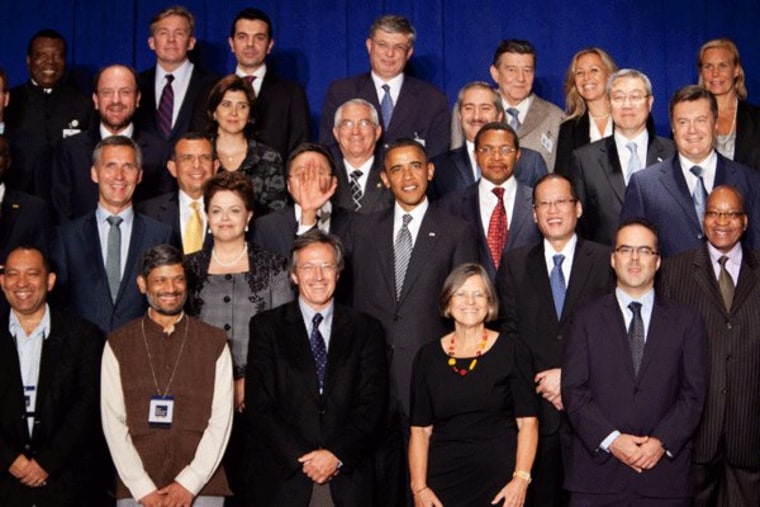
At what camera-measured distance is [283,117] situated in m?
7.14

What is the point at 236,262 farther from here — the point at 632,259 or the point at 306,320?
the point at 632,259

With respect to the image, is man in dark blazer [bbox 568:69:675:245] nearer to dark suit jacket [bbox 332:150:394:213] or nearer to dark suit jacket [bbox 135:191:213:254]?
dark suit jacket [bbox 332:150:394:213]

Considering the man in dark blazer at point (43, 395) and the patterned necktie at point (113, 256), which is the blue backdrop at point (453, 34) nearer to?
the patterned necktie at point (113, 256)

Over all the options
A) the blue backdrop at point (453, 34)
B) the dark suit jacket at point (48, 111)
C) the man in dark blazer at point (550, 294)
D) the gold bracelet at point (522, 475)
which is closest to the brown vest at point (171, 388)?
the gold bracelet at point (522, 475)

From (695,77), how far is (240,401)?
4.26m

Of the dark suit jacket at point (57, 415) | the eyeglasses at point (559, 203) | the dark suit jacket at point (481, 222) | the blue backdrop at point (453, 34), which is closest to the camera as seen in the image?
the dark suit jacket at point (57, 415)

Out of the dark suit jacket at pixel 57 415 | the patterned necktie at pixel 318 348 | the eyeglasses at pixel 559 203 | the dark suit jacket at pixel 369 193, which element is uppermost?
the dark suit jacket at pixel 369 193

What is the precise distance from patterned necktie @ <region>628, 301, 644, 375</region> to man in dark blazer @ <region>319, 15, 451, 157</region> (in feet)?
6.42

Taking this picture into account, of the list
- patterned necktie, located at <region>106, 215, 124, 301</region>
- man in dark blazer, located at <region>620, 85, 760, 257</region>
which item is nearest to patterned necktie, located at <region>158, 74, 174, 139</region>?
patterned necktie, located at <region>106, 215, 124, 301</region>

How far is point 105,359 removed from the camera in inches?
206

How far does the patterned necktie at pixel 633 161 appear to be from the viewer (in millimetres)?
6309

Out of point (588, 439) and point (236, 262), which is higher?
point (236, 262)

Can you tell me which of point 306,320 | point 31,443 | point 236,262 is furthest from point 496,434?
point 31,443

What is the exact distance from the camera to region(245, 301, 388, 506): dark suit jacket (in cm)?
506
